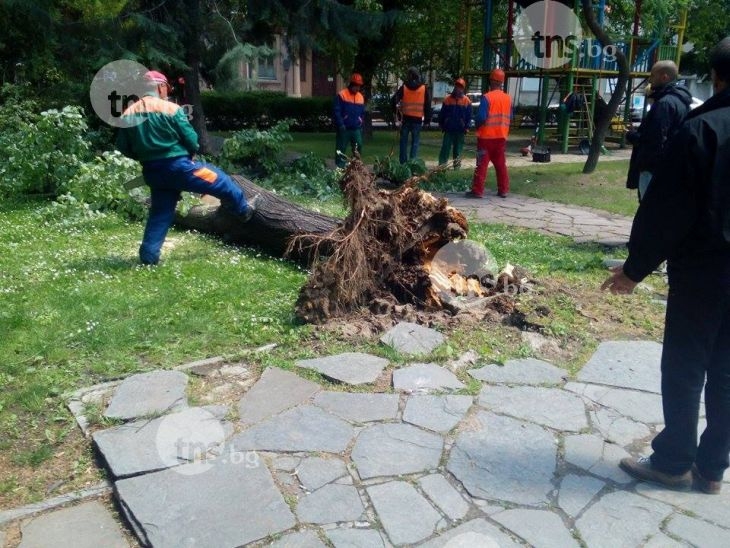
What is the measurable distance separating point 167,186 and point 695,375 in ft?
15.8

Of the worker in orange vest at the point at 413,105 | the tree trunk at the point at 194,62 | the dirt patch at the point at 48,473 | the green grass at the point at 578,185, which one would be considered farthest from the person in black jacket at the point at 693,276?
the tree trunk at the point at 194,62

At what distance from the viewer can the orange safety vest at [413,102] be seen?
13586 mm

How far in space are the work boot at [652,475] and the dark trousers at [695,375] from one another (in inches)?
1.1

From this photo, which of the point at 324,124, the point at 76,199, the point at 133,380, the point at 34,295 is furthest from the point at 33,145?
the point at 324,124

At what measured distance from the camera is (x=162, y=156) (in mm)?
6156

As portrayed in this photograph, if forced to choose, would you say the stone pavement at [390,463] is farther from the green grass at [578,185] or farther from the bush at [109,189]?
the green grass at [578,185]

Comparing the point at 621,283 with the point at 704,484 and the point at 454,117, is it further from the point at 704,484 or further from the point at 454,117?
the point at 454,117

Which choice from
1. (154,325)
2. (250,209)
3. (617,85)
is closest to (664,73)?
(250,209)

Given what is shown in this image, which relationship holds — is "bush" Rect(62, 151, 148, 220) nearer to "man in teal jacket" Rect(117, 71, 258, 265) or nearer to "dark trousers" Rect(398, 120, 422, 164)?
"man in teal jacket" Rect(117, 71, 258, 265)

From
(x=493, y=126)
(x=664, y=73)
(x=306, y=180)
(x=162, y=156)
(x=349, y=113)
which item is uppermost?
(x=664, y=73)

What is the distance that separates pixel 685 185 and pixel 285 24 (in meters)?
11.2

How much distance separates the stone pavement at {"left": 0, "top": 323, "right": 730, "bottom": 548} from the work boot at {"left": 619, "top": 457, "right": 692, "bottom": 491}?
1.7 inches

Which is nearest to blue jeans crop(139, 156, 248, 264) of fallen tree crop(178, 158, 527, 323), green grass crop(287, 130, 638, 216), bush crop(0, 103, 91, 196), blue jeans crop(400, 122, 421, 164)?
fallen tree crop(178, 158, 527, 323)

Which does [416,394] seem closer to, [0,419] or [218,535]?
[218,535]
